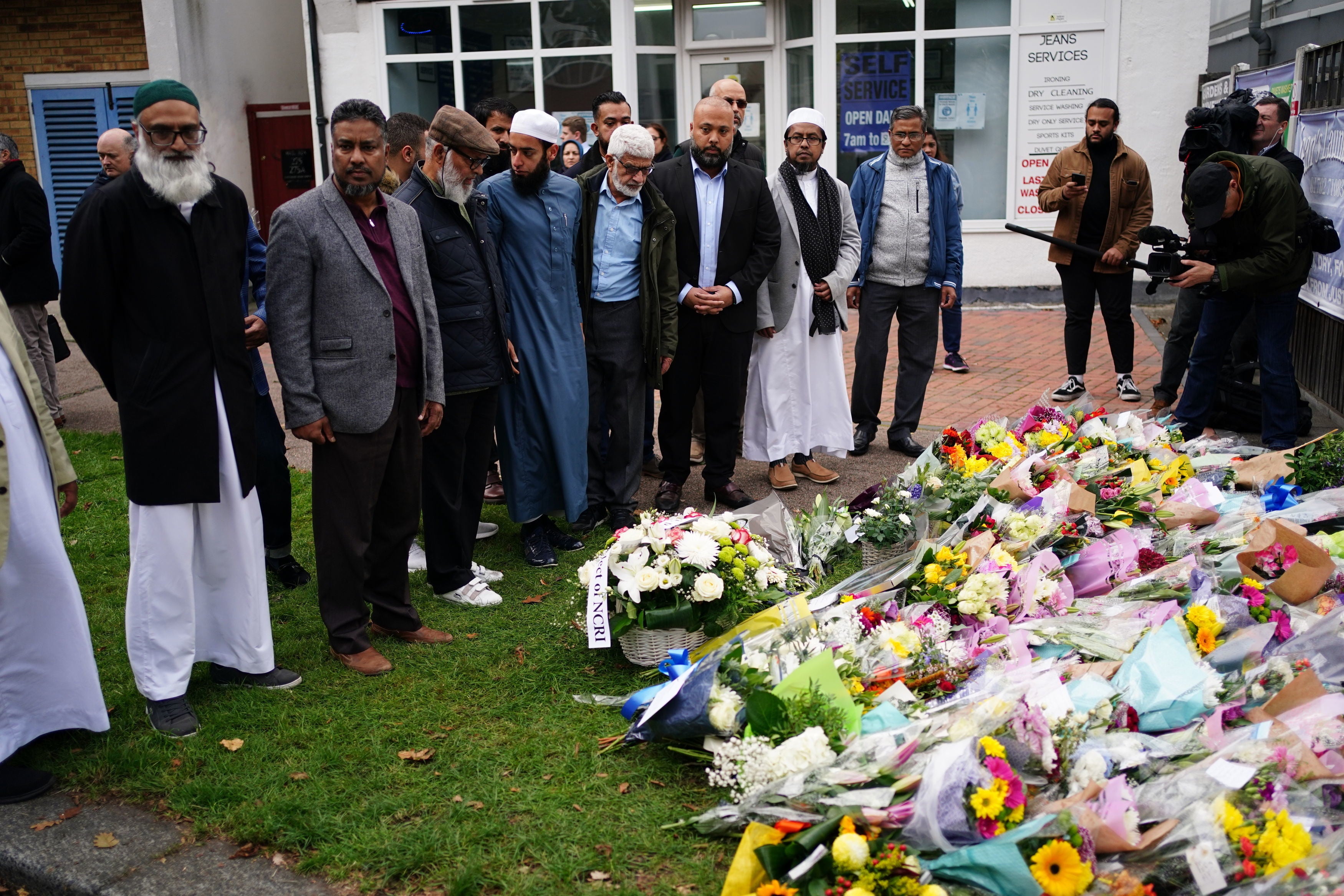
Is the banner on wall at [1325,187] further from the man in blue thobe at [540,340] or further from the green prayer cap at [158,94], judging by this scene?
the green prayer cap at [158,94]

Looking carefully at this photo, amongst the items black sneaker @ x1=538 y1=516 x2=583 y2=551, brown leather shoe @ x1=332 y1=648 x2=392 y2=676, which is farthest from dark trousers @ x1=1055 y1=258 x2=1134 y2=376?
brown leather shoe @ x1=332 y1=648 x2=392 y2=676

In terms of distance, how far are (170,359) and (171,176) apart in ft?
1.98

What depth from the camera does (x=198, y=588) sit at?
13.9ft

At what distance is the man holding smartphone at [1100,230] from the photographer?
8883 mm

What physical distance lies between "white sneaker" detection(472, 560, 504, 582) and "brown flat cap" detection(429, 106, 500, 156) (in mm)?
1921

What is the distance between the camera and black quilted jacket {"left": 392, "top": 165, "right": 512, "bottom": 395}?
16.7ft

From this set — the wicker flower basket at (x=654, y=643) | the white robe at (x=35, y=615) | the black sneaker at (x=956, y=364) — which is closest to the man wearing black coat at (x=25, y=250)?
the white robe at (x=35, y=615)

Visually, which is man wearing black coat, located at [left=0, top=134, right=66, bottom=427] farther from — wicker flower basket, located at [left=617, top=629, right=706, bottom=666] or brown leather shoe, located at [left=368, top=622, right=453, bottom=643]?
wicker flower basket, located at [left=617, top=629, right=706, bottom=666]

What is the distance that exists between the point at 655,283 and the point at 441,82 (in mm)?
9039

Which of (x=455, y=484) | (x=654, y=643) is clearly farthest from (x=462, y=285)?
(x=654, y=643)

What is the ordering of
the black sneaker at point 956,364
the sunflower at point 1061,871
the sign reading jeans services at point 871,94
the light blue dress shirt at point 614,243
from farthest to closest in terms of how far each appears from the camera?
the sign reading jeans services at point 871,94, the black sneaker at point 956,364, the light blue dress shirt at point 614,243, the sunflower at point 1061,871

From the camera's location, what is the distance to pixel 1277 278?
6.79 meters

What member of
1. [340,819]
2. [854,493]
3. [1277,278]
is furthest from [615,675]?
[1277,278]

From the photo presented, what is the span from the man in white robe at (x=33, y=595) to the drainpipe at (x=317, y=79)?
34.5 ft
